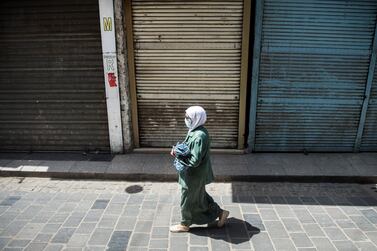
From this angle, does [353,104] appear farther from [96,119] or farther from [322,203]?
[96,119]

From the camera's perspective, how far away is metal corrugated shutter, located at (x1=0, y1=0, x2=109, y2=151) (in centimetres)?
604

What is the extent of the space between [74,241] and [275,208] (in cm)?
288

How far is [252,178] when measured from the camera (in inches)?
222

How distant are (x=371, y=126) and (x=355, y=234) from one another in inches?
131

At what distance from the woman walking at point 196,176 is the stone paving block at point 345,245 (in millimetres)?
1396

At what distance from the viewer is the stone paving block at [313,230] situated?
4096 millimetres

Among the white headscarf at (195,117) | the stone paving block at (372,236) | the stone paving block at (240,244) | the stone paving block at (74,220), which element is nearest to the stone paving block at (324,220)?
the stone paving block at (372,236)

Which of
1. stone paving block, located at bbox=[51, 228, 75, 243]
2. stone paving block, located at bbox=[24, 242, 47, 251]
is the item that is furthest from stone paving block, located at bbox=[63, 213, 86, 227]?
stone paving block, located at bbox=[24, 242, 47, 251]

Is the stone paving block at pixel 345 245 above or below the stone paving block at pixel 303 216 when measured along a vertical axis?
below

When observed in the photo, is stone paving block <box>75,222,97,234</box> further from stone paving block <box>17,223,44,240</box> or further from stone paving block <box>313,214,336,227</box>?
stone paving block <box>313,214,336,227</box>

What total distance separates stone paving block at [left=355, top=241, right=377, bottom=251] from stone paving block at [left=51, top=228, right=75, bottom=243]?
3.63 m

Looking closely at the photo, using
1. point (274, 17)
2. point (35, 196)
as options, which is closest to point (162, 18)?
point (274, 17)

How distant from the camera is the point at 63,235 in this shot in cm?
407

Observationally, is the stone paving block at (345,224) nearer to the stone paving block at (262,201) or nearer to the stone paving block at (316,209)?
the stone paving block at (316,209)
